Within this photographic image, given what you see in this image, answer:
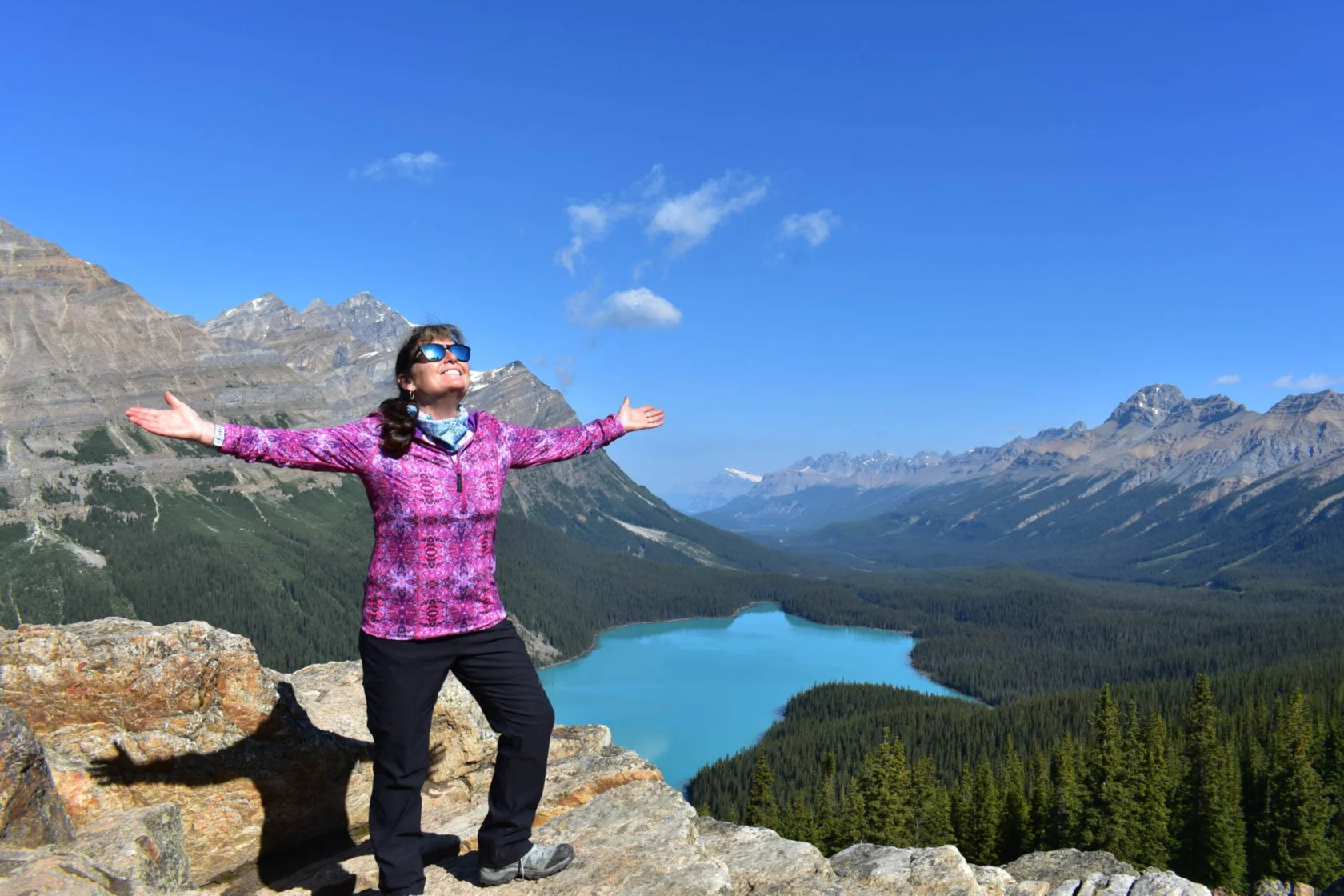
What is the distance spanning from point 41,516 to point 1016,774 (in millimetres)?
175787

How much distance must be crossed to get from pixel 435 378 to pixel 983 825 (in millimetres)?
49947

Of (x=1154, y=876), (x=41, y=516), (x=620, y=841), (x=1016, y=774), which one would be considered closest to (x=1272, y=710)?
(x=1016, y=774)

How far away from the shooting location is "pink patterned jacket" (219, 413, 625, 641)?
5754 mm

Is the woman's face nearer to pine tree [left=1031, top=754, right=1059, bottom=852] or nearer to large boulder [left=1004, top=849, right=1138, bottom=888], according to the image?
large boulder [left=1004, top=849, right=1138, bottom=888]

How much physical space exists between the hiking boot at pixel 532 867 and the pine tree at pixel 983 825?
152 ft

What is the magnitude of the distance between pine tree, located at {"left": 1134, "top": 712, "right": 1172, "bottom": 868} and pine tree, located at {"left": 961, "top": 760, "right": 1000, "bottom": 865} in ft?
23.6

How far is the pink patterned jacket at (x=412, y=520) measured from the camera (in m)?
5.75

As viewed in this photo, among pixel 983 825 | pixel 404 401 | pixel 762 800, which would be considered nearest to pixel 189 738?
pixel 404 401

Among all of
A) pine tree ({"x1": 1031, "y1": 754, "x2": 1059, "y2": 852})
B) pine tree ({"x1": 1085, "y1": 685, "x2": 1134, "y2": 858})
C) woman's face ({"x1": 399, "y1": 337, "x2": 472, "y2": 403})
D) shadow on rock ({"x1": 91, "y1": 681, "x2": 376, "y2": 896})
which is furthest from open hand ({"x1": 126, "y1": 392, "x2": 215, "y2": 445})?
pine tree ({"x1": 1031, "y1": 754, "x2": 1059, "y2": 852})

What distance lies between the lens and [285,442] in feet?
18.8

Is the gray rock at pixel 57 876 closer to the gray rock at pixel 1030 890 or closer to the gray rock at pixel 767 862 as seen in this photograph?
the gray rock at pixel 767 862

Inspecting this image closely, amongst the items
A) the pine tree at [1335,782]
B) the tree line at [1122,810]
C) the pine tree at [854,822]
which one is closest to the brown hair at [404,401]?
the tree line at [1122,810]

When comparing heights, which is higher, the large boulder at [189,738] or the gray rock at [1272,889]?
the large boulder at [189,738]

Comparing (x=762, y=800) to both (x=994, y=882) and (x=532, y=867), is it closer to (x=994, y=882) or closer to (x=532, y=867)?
(x=994, y=882)
